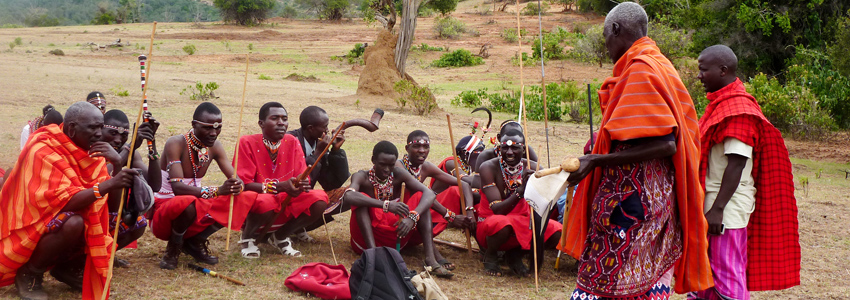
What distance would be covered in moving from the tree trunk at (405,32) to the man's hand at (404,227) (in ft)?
37.3

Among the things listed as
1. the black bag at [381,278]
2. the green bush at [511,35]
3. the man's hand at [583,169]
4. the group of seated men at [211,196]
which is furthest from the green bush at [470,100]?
the green bush at [511,35]

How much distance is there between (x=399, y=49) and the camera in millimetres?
16344

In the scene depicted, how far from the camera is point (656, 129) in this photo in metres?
2.83

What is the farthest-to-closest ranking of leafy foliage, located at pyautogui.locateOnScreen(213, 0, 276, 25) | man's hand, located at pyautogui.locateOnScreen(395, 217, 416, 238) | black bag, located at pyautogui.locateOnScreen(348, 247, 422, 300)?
leafy foliage, located at pyautogui.locateOnScreen(213, 0, 276, 25), man's hand, located at pyautogui.locateOnScreen(395, 217, 416, 238), black bag, located at pyautogui.locateOnScreen(348, 247, 422, 300)

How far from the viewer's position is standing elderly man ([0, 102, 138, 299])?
4.02 m

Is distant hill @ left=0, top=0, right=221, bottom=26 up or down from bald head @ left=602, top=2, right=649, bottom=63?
up

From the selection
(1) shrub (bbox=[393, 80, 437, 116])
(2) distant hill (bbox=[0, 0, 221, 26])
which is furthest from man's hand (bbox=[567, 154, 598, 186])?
(2) distant hill (bbox=[0, 0, 221, 26])

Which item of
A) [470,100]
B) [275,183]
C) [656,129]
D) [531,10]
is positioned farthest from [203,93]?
[531,10]

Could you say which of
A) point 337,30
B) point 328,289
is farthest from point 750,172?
point 337,30

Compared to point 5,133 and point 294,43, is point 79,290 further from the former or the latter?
point 294,43

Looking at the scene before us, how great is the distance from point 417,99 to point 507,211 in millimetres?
8678

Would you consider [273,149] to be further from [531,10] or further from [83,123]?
[531,10]

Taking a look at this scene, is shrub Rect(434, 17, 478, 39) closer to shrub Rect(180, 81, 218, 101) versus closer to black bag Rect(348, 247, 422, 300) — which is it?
shrub Rect(180, 81, 218, 101)

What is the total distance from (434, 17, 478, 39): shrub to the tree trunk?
701 inches
